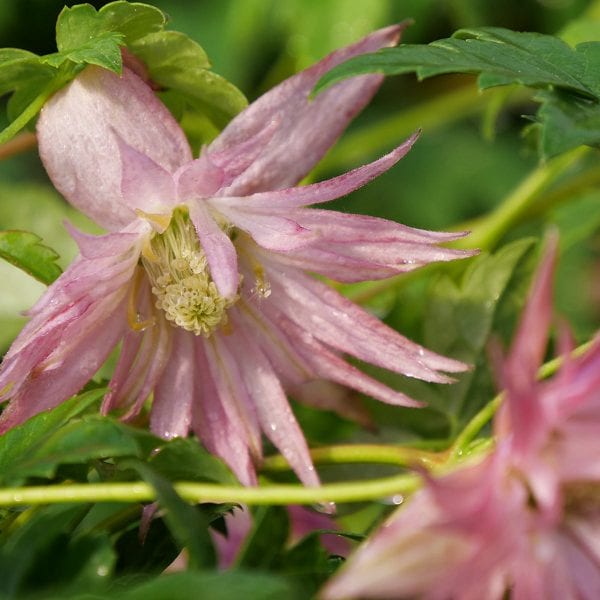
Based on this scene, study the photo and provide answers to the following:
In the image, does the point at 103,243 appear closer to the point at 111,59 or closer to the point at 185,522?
the point at 111,59

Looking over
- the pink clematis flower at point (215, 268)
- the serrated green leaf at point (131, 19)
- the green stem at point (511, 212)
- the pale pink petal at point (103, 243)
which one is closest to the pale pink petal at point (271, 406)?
the pink clematis flower at point (215, 268)

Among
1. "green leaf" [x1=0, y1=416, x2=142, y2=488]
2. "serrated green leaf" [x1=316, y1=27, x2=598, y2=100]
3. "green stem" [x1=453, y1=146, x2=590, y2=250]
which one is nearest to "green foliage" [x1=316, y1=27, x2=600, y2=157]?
"serrated green leaf" [x1=316, y1=27, x2=598, y2=100]

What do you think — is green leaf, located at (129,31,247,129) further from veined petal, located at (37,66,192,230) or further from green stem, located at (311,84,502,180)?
green stem, located at (311,84,502,180)

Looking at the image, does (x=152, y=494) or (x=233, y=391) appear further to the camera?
(x=233, y=391)

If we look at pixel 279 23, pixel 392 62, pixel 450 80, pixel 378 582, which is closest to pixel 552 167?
pixel 392 62

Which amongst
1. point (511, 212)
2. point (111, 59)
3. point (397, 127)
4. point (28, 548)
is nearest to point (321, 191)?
point (111, 59)

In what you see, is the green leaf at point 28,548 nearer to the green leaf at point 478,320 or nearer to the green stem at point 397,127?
the green leaf at point 478,320
